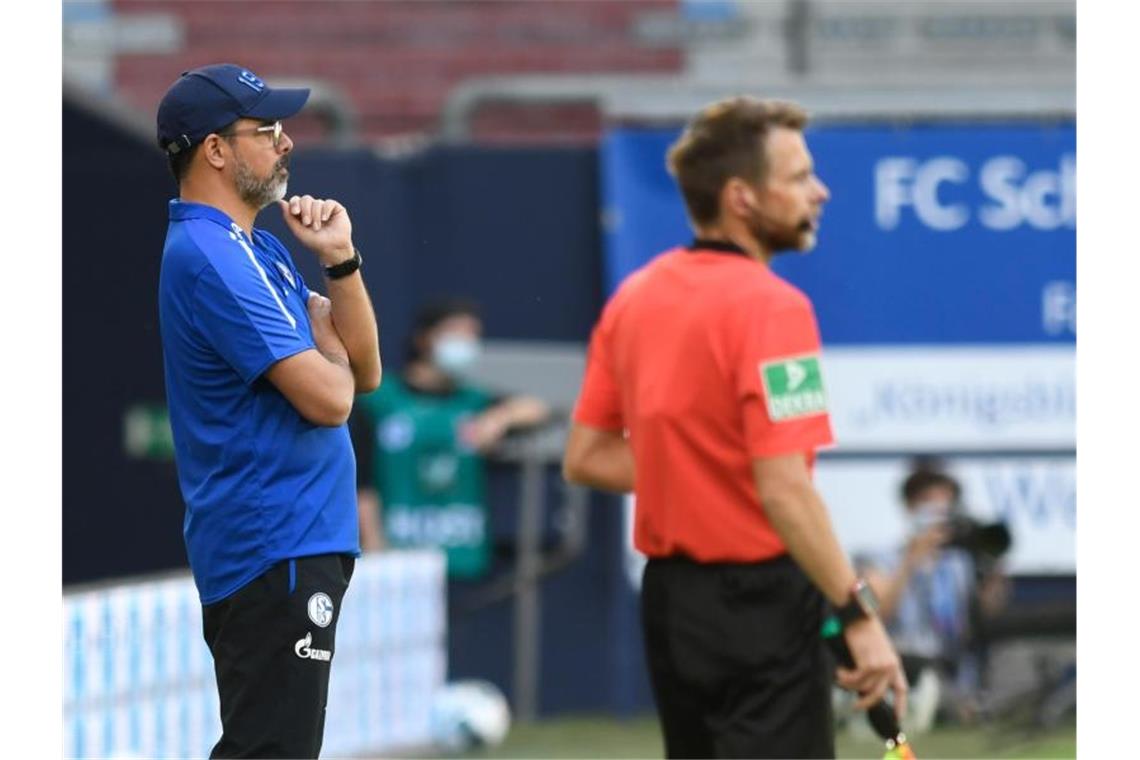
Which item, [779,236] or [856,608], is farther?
[779,236]

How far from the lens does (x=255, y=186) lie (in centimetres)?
457

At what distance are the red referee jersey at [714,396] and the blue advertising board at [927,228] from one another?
596cm

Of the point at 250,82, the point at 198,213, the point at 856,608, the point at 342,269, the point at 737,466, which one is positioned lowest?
the point at 856,608

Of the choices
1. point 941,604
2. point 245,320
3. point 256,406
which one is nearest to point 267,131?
point 245,320

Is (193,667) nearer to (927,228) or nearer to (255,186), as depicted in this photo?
(255,186)

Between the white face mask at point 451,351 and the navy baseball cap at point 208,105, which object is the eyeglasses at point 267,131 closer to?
the navy baseball cap at point 208,105

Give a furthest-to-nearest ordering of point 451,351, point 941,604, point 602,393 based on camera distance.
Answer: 1. point 451,351
2. point 941,604
3. point 602,393

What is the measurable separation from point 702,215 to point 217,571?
4.03 ft

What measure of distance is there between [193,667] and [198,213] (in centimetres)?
388

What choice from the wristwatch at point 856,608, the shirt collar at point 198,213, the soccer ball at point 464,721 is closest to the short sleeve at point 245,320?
the shirt collar at point 198,213

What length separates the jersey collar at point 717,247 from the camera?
187 inches

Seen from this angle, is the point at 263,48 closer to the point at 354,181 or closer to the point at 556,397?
the point at 354,181

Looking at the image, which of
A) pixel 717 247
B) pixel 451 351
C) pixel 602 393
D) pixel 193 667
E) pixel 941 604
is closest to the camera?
pixel 717 247
